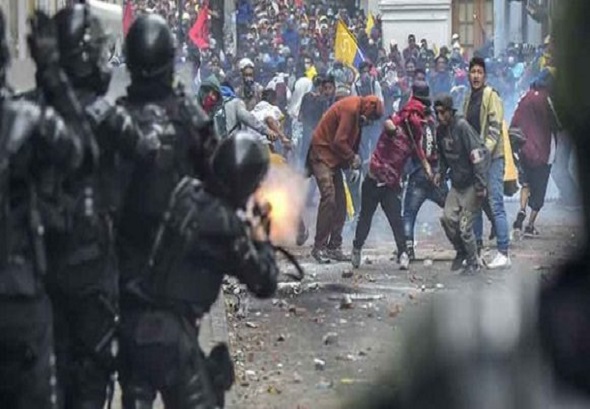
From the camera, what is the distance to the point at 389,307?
11688 mm

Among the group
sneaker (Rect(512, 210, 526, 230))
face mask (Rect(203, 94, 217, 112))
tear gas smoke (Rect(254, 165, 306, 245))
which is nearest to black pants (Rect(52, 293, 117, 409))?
tear gas smoke (Rect(254, 165, 306, 245))

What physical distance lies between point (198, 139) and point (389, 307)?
223 inches

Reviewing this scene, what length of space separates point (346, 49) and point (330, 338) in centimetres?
1767

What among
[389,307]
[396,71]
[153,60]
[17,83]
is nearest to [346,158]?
[389,307]

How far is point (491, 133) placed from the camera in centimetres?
1421

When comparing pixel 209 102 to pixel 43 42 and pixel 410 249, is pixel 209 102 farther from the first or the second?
pixel 43 42

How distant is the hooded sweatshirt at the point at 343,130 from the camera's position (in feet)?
47.6

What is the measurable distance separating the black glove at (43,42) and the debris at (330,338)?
4.76 m

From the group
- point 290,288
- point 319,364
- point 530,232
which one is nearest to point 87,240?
point 319,364

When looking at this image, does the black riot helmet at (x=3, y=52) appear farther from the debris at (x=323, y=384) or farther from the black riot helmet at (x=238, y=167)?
the debris at (x=323, y=384)

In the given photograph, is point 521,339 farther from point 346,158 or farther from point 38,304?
point 346,158

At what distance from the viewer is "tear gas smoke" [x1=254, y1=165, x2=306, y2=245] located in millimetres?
13773

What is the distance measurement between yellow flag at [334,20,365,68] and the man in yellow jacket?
13165 millimetres

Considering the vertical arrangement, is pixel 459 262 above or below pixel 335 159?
below
